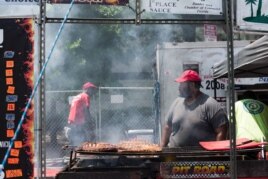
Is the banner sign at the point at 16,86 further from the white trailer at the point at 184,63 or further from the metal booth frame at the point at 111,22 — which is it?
the white trailer at the point at 184,63

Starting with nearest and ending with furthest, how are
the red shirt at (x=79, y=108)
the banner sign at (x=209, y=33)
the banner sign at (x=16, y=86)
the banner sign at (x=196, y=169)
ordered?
the banner sign at (x=196, y=169), the banner sign at (x=16, y=86), the red shirt at (x=79, y=108), the banner sign at (x=209, y=33)

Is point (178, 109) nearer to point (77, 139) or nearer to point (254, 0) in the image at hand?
point (254, 0)

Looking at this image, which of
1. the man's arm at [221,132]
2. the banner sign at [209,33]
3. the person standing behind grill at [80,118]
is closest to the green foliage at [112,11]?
the person standing behind grill at [80,118]

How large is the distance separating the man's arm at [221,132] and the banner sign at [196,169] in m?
1.82

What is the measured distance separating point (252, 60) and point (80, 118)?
5912mm

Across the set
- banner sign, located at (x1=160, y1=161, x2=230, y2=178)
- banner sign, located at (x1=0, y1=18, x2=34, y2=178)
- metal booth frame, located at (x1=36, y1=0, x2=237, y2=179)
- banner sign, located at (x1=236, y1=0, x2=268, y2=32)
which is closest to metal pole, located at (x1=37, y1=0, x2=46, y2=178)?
metal booth frame, located at (x1=36, y1=0, x2=237, y2=179)

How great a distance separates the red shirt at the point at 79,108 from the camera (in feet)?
37.3

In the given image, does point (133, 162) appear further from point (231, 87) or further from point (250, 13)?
point (250, 13)

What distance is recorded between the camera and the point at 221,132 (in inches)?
233

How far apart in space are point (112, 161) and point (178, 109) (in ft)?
6.69

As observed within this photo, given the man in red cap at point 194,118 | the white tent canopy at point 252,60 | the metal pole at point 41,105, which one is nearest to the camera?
the metal pole at point 41,105

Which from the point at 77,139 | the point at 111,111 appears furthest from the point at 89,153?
the point at 111,111

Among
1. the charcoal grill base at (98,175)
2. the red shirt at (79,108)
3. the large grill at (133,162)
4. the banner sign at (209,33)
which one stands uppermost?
the banner sign at (209,33)

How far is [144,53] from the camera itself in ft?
65.0
